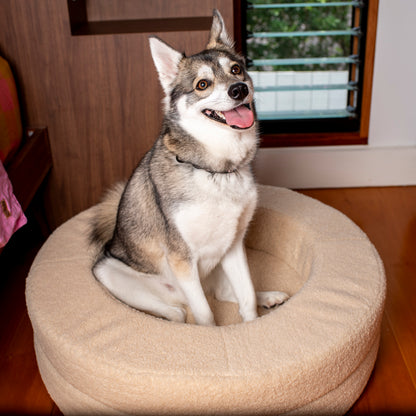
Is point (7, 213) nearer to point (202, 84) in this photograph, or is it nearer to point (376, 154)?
point (202, 84)

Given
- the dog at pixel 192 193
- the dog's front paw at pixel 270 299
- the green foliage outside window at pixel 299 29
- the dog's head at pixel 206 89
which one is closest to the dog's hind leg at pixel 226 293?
the dog's front paw at pixel 270 299

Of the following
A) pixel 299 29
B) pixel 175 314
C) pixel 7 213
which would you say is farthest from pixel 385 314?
pixel 299 29

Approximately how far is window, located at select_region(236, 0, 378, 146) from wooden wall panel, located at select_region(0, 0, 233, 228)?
1.91 ft

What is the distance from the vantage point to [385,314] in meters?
1.89

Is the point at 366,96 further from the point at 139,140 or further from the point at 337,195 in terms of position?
the point at 139,140

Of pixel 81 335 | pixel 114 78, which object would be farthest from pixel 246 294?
pixel 114 78

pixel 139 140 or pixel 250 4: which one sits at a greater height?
pixel 250 4

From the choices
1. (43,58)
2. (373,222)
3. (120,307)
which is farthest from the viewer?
(373,222)

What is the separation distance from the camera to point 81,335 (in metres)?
1.39

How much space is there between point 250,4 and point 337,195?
42.1 inches

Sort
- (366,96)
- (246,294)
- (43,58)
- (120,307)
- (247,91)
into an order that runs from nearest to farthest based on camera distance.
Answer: (247,91) → (120,307) → (246,294) → (43,58) → (366,96)

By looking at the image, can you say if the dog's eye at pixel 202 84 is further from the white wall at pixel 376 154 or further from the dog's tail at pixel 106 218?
the white wall at pixel 376 154

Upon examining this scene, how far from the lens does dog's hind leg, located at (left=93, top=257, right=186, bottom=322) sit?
1633mm

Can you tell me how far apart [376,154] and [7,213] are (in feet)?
6.31
